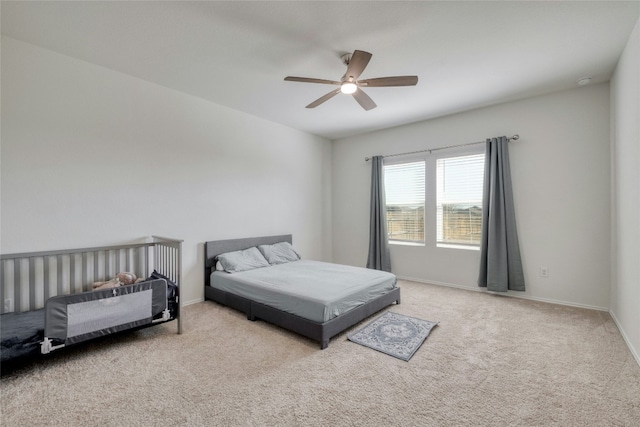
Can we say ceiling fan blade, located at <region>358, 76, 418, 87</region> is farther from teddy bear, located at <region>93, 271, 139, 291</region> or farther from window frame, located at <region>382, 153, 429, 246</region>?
teddy bear, located at <region>93, 271, 139, 291</region>

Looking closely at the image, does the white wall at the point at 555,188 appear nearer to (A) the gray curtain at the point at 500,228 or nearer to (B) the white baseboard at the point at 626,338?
(A) the gray curtain at the point at 500,228

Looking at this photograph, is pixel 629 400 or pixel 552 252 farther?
pixel 552 252

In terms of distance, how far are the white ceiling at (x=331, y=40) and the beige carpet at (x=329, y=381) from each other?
266cm

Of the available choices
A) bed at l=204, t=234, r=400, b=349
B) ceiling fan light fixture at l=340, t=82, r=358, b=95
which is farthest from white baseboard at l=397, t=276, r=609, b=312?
ceiling fan light fixture at l=340, t=82, r=358, b=95

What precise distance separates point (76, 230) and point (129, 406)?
1894 millimetres

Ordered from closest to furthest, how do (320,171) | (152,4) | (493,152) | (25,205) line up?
(152,4)
(25,205)
(493,152)
(320,171)

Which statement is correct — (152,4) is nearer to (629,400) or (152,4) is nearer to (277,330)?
(277,330)

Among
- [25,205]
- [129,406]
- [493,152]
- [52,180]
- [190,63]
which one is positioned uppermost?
Result: [190,63]

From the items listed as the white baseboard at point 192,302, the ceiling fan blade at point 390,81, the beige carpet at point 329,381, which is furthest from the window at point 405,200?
the white baseboard at point 192,302

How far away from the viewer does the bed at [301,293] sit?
2541 millimetres

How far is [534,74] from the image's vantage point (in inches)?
120

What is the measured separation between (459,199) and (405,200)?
2.86ft

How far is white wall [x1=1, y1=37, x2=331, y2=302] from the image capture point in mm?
2484

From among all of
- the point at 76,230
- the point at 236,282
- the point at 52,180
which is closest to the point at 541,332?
A: the point at 236,282
